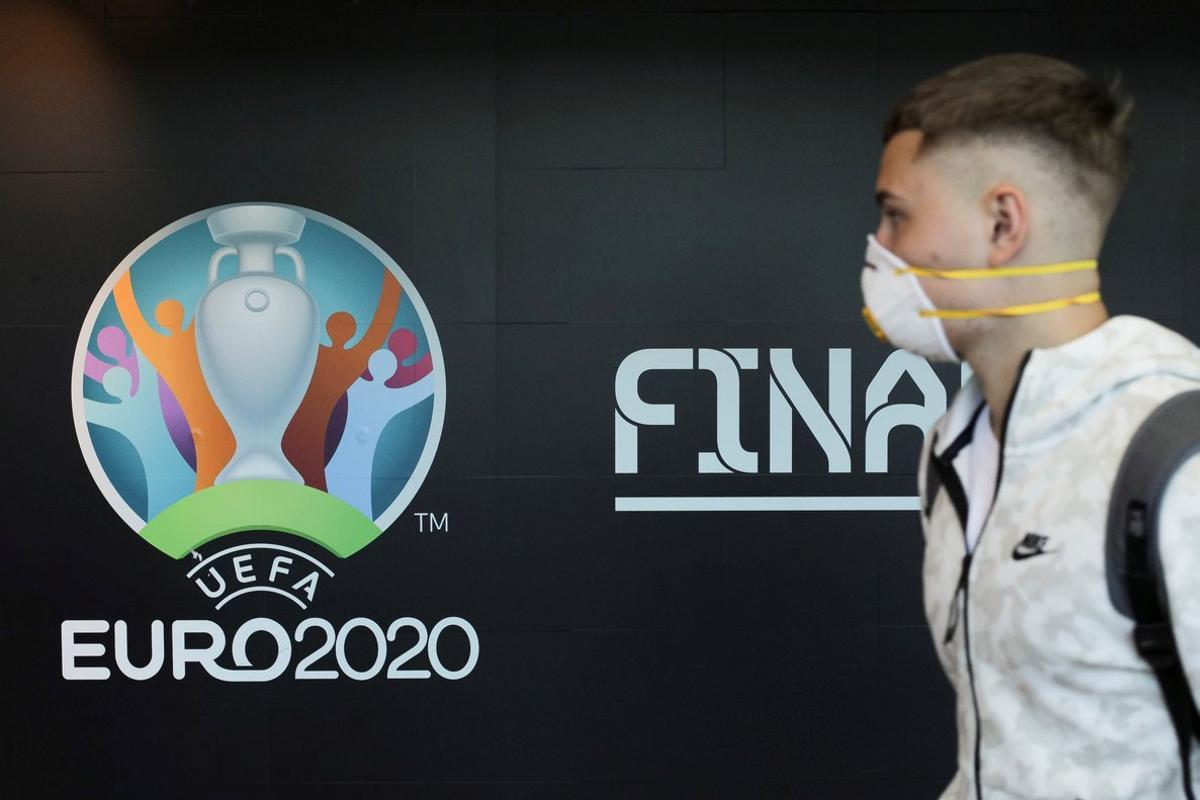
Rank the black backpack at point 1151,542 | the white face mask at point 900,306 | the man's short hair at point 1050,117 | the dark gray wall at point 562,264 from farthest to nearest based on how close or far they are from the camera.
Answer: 1. the dark gray wall at point 562,264
2. the white face mask at point 900,306
3. the man's short hair at point 1050,117
4. the black backpack at point 1151,542

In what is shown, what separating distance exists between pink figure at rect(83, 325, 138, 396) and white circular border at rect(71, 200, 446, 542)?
0.08 feet

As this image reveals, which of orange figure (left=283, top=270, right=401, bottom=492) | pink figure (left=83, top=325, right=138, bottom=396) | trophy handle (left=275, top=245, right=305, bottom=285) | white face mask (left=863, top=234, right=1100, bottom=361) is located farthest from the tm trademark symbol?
white face mask (left=863, top=234, right=1100, bottom=361)

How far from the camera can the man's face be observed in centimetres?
115

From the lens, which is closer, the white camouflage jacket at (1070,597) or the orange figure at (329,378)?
the white camouflage jacket at (1070,597)

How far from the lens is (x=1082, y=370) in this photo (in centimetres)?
111

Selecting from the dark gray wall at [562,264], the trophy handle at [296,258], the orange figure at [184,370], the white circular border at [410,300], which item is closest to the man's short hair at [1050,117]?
the dark gray wall at [562,264]

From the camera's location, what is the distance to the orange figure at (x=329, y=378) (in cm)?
328

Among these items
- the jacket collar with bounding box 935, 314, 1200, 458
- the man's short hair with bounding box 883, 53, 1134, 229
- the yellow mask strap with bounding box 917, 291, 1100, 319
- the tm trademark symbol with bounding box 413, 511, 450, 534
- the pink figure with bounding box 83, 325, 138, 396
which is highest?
the man's short hair with bounding box 883, 53, 1134, 229

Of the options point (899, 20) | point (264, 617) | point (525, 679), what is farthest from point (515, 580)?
point (899, 20)

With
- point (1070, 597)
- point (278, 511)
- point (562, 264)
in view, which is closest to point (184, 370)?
point (278, 511)

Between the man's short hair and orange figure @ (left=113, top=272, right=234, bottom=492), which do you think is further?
orange figure @ (left=113, top=272, right=234, bottom=492)

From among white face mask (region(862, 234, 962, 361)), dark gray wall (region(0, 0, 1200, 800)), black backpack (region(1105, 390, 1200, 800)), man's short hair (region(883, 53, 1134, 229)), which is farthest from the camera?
dark gray wall (region(0, 0, 1200, 800))

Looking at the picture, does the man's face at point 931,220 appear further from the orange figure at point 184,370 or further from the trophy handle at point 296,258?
the orange figure at point 184,370

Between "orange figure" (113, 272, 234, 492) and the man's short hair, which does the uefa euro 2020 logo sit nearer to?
"orange figure" (113, 272, 234, 492)
